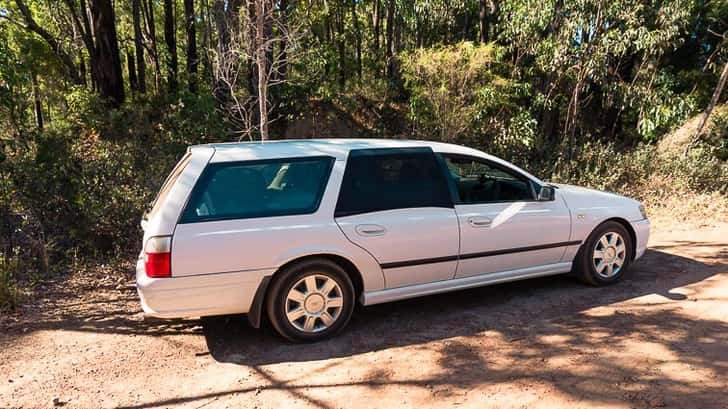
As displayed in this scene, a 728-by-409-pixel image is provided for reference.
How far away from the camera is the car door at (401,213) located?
13.4 ft

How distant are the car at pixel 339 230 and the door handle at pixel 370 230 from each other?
0.01 metres

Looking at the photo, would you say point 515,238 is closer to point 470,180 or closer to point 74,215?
point 470,180

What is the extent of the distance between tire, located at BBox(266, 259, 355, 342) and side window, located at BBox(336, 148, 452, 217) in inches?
20.1

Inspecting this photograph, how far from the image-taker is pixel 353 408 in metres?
3.11

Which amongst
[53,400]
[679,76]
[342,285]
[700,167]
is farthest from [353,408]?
[679,76]

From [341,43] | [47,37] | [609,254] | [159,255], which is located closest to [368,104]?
[341,43]

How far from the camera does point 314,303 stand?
3975mm

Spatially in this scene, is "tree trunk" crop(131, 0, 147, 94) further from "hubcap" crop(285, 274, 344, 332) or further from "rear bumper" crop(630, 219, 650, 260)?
"rear bumper" crop(630, 219, 650, 260)

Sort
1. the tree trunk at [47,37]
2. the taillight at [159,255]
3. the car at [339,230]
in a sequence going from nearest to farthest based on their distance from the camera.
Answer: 1. the taillight at [159,255]
2. the car at [339,230]
3. the tree trunk at [47,37]

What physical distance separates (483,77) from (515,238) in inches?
306

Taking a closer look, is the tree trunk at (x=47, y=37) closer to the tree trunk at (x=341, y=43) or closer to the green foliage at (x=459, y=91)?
the tree trunk at (x=341, y=43)

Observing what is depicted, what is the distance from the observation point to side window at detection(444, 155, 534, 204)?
4617 mm

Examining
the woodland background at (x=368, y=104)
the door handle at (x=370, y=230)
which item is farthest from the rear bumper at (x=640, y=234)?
the woodland background at (x=368, y=104)

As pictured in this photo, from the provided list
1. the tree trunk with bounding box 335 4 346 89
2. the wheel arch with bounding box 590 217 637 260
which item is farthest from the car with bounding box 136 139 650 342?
the tree trunk with bounding box 335 4 346 89
